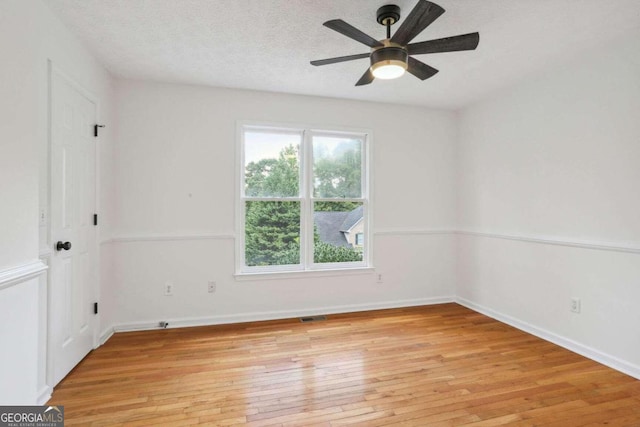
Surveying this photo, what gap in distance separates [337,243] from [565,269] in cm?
238

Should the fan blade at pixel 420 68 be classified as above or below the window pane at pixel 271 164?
above

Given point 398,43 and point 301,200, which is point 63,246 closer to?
point 301,200

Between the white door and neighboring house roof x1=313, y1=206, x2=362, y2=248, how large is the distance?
2.33 metres

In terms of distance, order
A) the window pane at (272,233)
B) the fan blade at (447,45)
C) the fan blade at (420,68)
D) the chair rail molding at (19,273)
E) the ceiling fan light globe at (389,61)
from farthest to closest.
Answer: the window pane at (272,233)
the fan blade at (420,68)
the ceiling fan light globe at (389,61)
the fan blade at (447,45)
the chair rail molding at (19,273)

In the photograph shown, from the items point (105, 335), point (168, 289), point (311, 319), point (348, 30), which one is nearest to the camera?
point (348, 30)

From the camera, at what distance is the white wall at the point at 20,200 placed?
1.54m

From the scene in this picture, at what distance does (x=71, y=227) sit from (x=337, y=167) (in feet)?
9.07

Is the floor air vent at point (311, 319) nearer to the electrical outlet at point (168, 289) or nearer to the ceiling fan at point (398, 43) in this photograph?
the electrical outlet at point (168, 289)

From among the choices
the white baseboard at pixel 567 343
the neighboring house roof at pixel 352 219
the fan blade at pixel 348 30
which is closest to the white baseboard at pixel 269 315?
the white baseboard at pixel 567 343

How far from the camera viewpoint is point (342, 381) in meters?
2.30

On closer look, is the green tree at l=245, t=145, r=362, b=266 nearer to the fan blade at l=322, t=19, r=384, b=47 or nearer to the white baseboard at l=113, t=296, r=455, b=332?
the white baseboard at l=113, t=296, r=455, b=332

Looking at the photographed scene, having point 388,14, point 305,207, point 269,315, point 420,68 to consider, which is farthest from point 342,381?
point 388,14

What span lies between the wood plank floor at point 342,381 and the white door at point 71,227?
10.8 inches

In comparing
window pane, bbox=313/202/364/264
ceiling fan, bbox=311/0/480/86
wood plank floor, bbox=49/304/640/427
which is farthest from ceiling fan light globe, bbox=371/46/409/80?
wood plank floor, bbox=49/304/640/427
